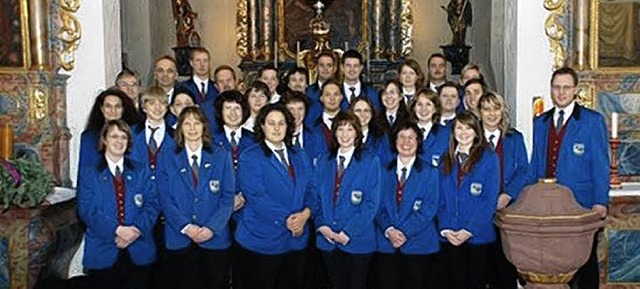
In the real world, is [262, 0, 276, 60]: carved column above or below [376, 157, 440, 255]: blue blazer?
above

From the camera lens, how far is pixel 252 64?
12852mm

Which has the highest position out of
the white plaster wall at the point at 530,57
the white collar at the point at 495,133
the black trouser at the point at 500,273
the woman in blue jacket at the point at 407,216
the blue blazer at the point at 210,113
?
the white plaster wall at the point at 530,57


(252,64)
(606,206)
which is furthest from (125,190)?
(252,64)

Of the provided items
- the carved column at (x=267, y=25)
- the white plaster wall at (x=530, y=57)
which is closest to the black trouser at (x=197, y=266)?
the white plaster wall at (x=530, y=57)

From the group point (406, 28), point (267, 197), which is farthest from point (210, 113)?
point (406, 28)

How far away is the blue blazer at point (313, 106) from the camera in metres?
6.52

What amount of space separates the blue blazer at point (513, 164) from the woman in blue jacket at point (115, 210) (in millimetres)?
2184

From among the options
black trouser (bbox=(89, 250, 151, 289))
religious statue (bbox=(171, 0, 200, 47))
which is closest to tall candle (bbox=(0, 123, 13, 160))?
black trouser (bbox=(89, 250, 151, 289))

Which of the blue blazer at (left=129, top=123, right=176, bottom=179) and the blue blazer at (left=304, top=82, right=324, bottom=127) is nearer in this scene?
the blue blazer at (left=129, top=123, right=176, bottom=179)

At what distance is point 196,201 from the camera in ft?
17.1

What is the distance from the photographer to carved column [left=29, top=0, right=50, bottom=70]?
6934 mm

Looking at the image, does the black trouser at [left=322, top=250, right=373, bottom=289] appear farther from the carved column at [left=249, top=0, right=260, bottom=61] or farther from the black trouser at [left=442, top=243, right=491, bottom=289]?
the carved column at [left=249, top=0, right=260, bottom=61]

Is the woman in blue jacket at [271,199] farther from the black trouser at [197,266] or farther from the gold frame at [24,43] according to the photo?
the gold frame at [24,43]

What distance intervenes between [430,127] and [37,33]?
322cm
